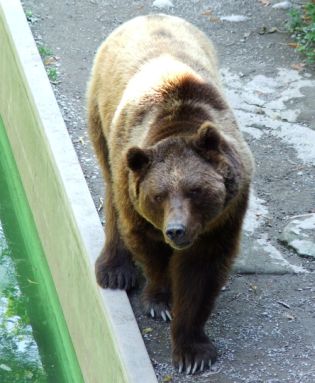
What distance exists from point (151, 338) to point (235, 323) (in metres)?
0.58

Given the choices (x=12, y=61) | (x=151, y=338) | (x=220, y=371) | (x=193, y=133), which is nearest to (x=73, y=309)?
(x=151, y=338)

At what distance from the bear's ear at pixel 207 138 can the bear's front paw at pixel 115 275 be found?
1.62 metres

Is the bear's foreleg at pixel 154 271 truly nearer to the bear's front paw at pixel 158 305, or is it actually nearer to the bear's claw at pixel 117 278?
the bear's front paw at pixel 158 305

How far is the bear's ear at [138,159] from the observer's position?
5.91 metres

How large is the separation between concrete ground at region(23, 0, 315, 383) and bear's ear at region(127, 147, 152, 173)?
4.62ft

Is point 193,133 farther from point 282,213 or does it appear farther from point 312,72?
point 312,72

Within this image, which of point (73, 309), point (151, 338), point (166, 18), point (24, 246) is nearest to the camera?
point (151, 338)

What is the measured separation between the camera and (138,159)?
5.96 m

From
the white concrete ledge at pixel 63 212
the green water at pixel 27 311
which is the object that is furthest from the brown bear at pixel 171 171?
the green water at pixel 27 311

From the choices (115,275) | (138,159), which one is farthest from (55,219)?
(138,159)

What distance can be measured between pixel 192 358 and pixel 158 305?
608 millimetres

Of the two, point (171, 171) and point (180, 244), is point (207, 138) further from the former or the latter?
point (180, 244)

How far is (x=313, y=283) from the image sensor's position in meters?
7.39

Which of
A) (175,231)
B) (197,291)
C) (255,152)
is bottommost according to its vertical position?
(255,152)
